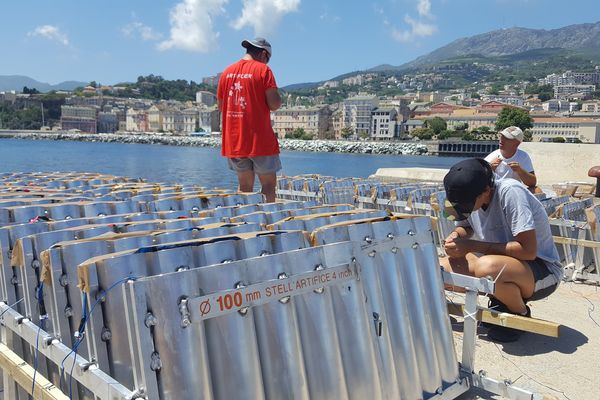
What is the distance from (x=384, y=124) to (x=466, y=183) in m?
184

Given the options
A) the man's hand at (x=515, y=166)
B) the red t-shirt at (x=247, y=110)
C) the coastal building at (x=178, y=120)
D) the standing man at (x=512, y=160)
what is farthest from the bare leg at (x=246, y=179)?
the coastal building at (x=178, y=120)

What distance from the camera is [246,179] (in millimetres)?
6562

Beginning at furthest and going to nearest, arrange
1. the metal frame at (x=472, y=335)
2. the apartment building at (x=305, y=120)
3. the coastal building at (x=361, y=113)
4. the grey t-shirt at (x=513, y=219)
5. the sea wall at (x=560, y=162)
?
the coastal building at (x=361, y=113)
the apartment building at (x=305, y=120)
the sea wall at (x=560, y=162)
the grey t-shirt at (x=513, y=219)
the metal frame at (x=472, y=335)

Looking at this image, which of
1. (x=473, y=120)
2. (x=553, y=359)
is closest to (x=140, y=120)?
(x=473, y=120)

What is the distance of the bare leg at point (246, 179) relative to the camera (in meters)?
6.50

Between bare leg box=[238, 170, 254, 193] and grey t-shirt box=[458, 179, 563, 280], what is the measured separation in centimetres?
292

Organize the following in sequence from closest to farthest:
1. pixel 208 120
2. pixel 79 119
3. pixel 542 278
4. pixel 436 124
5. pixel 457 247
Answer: pixel 542 278
pixel 457 247
pixel 436 124
pixel 208 120
pixel 79 119

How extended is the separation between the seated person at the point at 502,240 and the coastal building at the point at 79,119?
205 meters

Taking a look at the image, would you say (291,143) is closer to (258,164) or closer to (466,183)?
(258,164)

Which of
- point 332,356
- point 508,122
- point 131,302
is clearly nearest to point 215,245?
point 131,302

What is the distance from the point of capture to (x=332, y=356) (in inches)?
105

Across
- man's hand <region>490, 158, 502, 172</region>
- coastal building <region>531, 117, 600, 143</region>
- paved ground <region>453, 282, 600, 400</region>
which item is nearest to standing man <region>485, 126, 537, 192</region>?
man's hand <region>490, 158, 502, 172</region>

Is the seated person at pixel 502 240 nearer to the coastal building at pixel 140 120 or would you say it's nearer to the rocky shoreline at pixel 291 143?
the rocky shoreline at pixel 291 143

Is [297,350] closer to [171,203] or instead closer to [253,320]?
[253,320]
